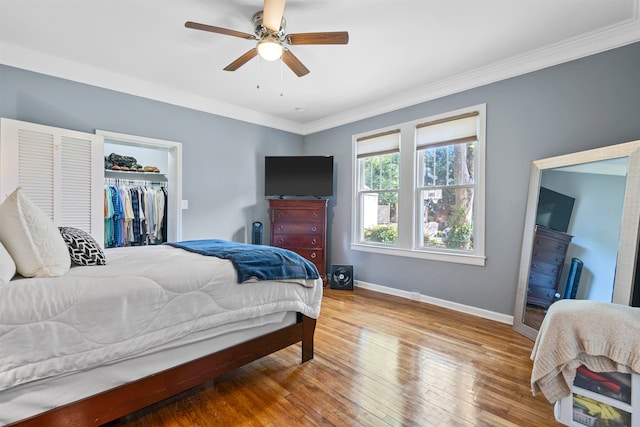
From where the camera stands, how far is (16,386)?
1.13 metres

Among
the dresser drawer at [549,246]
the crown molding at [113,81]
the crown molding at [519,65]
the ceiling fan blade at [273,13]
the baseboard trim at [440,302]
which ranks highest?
the crown molding at [519,65]

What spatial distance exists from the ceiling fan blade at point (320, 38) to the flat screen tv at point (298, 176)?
234 cm

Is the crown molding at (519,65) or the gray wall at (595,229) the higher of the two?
the crown molding at (519,65)

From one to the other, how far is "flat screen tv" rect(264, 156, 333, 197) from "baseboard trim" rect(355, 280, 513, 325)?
1500 mm

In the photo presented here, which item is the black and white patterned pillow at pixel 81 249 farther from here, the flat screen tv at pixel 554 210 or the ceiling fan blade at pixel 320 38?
the flat screen tv at pixel 554 210

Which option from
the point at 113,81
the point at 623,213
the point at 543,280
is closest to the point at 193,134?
the point at 113,81

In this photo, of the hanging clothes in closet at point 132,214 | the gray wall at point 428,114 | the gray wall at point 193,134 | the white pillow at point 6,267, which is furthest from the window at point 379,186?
the white pillow at point 6,267

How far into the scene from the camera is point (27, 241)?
1.34 metres

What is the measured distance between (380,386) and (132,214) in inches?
146

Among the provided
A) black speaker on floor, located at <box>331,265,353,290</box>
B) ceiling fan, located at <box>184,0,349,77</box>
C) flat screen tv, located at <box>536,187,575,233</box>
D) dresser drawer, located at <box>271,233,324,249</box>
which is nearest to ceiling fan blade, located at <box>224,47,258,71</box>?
ceiling fan, located at <box>184,0,349,77</box>

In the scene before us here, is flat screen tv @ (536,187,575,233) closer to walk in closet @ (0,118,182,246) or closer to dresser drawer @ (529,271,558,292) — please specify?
dresser drawer @ (529,271,558,292)

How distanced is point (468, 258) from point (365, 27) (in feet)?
8.34

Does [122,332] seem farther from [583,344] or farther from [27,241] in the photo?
[583,344]

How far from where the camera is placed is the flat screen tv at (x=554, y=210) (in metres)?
2.47
